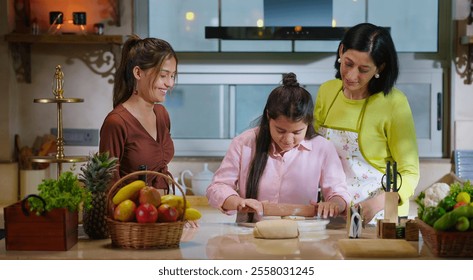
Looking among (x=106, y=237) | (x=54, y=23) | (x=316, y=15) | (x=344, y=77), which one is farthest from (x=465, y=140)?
(x=106, y=237)

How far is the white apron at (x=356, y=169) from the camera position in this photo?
3.35 meters

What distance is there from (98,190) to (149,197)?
0.25 meters

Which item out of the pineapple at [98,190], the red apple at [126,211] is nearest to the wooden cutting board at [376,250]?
the red apple at [126,211]

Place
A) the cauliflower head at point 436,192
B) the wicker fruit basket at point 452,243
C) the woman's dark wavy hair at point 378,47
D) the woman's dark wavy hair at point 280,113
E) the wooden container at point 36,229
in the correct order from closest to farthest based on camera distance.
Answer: the wicker fruit basket at point 452,243 < the wooden container at point 36,229 < the woman's dark wavy hair at point 280,113 < the woman's dark wavy hair at point 378,47 < the cauliflower head at point 436,192

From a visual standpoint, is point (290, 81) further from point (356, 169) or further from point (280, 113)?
point (356, 169)

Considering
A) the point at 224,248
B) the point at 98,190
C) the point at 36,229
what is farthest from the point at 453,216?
the point at 36,229

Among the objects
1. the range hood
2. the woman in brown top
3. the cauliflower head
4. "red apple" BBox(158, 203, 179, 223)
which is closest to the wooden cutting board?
"red apple" BBox(158, 203, 179, 223)

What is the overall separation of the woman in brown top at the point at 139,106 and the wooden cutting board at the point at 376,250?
96 centimetres

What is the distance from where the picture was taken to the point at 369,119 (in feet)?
10.9

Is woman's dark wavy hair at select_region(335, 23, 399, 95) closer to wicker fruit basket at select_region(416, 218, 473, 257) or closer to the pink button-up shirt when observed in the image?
the pink button-up shirt

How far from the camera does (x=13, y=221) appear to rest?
2643 millimetres

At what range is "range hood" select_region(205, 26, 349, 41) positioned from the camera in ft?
16.9

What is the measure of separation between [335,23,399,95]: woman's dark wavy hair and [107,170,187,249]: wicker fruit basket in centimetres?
102

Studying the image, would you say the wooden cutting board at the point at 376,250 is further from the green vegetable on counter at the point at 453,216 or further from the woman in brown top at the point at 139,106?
the woman in brown top at the point at 139,106
